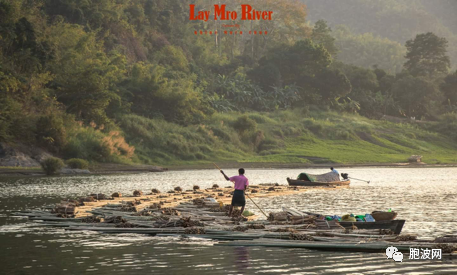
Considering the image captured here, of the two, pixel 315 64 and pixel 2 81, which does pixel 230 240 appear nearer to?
pixel 2 81

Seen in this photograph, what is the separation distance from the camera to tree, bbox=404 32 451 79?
127625mm

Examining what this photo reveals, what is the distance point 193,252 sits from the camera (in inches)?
709

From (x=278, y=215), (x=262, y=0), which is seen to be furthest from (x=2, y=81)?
(x=262, y=0)

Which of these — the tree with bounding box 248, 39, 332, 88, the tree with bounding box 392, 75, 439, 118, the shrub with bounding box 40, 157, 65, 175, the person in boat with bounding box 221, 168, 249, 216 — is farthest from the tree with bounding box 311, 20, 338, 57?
the person in boat with bounding box 221, 168, 249, 216

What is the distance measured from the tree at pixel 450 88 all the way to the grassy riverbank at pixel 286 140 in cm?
1481

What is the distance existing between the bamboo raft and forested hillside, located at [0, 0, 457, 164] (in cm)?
3121

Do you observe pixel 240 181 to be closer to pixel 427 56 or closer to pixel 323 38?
pixel 323 38

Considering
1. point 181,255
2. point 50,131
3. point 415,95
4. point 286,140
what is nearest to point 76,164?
point 50,131

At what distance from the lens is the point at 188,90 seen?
80.4 m

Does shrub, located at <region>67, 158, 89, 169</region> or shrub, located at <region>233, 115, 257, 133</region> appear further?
shrub, located at <region>233, 115, 257, 133</region>

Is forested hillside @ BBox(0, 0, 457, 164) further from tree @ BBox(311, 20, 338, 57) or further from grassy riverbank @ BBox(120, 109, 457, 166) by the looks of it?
tree @ BBox(311, 20, 338, 57)

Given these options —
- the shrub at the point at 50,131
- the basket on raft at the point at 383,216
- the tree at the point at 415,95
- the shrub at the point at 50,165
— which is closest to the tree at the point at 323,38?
the tree at the point at 415,95

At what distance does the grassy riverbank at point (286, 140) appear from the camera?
72312 millimetres

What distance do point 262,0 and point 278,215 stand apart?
359 feet
